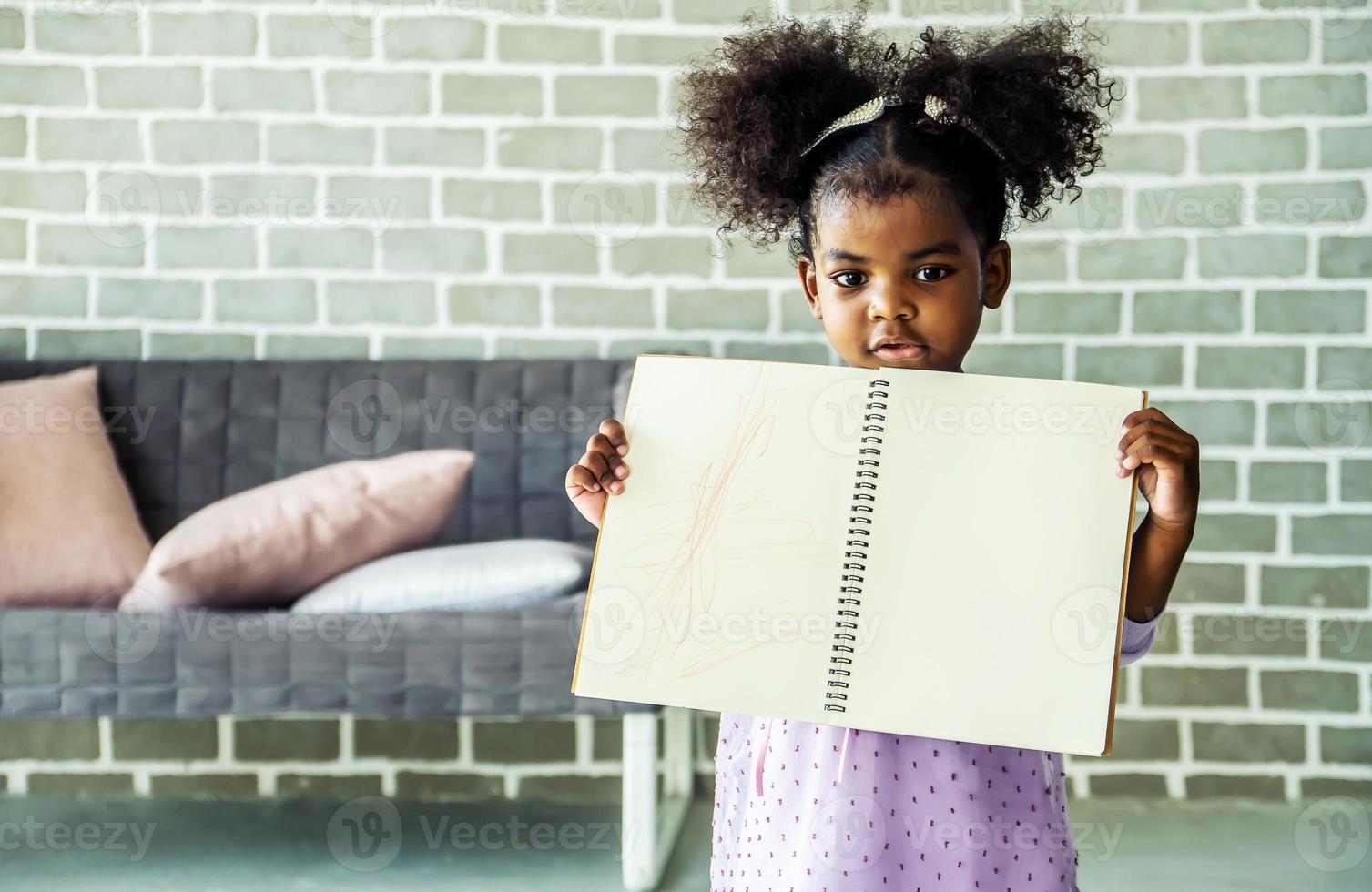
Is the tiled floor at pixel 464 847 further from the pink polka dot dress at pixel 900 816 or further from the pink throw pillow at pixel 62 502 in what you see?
the pink polka dot dress at pixel 900 816

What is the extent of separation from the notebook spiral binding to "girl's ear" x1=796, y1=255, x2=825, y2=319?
16 cm

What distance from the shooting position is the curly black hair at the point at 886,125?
0.96 meters

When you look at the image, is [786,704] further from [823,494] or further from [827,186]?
[827,186]

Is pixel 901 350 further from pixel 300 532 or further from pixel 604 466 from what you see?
pixel 300 532

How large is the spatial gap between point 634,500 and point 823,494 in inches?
5.6

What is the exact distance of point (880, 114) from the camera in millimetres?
991

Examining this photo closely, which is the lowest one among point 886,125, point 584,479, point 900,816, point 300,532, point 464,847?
point 464,847

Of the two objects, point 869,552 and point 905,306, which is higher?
point 905,306

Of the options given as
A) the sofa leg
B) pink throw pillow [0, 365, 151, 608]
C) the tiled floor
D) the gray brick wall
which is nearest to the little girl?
the sofa leg

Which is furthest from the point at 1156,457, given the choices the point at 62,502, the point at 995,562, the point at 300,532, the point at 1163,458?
the point at 62,502

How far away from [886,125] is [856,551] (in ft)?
1.23

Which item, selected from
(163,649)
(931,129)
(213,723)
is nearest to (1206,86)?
(931,129)

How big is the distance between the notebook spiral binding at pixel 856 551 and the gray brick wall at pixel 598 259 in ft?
4.22

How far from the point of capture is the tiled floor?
1.72 meters
